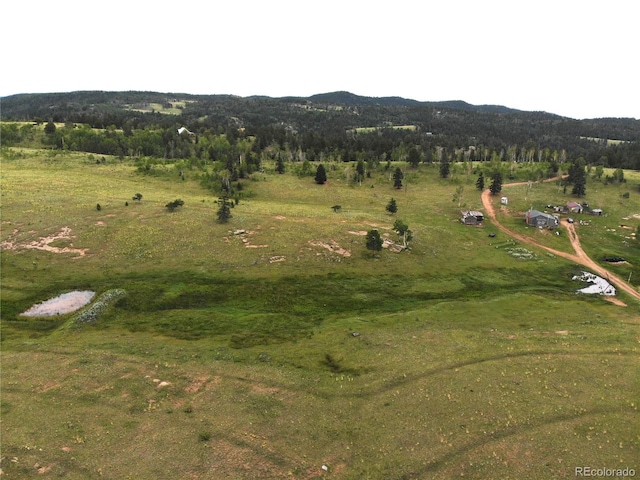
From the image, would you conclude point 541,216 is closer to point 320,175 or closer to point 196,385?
point 320,175

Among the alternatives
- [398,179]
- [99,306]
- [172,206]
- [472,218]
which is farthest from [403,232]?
[398,179]

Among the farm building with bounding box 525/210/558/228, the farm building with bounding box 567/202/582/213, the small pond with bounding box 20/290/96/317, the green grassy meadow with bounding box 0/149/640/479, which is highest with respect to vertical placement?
the farm building with bounding box 567/202/582/213

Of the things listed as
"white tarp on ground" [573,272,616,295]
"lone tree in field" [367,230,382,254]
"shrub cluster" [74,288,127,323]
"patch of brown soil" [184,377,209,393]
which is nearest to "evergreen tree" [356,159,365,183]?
"lone tree in field" [367,230,382,254]

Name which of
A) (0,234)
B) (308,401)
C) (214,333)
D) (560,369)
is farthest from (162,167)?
(560,369)

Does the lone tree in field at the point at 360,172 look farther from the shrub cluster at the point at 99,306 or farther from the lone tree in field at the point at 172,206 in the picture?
the shrub cluster at the point at 99,306

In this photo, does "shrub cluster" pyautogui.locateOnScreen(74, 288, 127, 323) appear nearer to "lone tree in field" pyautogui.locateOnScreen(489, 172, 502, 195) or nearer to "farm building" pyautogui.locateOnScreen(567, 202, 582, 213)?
"lone tree in field" pyautogui.locateOnScreen(489, 172, 502, 195)

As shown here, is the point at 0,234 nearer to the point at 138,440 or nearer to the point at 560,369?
the point at 138,440
